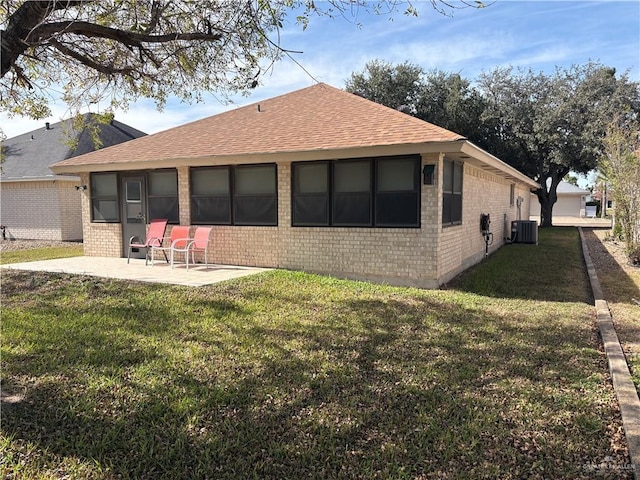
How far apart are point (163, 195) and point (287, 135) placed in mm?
3697

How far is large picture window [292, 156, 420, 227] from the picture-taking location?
28.8 ft

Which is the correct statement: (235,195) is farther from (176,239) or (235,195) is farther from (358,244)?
(358,244)

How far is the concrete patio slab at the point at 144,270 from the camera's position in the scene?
8992 mm

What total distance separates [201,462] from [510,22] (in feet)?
24.9

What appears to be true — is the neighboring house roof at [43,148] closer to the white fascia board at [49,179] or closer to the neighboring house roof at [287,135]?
the white fascia board at [49,179]

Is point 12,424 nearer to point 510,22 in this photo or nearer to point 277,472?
point 277,472

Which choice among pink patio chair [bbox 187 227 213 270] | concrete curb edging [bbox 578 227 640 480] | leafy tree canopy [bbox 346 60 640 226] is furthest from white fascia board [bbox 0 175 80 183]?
leafy tree canopy [bbox 346 60 640 226]

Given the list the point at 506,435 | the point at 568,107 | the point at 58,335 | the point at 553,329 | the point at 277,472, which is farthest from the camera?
the point at 568,107

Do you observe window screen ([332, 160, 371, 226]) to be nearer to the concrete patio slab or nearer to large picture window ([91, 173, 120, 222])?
the concrete patio slab

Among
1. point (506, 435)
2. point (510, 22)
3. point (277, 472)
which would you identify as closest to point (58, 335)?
point (277, 472)

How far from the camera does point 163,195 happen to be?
1155 cm

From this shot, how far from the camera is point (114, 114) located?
9.67m

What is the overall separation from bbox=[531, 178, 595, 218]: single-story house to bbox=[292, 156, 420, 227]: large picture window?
4546 centimetres

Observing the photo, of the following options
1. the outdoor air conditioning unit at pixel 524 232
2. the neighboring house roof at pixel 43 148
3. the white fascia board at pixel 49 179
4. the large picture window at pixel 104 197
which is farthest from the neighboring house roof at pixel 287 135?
the neighboring house roof at pixel 43 148
